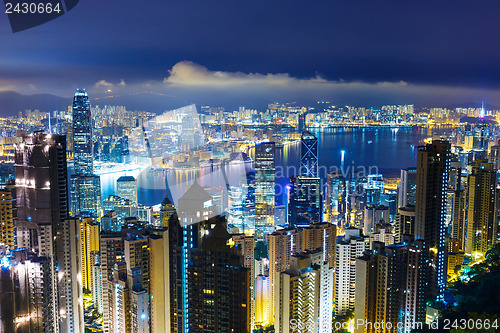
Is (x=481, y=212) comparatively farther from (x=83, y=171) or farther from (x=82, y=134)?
(x=83, y=171)

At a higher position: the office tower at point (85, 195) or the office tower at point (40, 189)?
the office tower at point (40, 189)

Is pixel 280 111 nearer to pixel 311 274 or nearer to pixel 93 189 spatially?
pixel 93 189

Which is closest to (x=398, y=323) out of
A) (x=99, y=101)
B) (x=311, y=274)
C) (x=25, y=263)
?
(x=311, y=274)

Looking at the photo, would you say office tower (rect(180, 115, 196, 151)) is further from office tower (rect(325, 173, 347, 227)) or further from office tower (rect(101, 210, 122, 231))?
office tower (rect(325, 173, 347, 227))

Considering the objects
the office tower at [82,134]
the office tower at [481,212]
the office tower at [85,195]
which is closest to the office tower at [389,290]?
the office tower at [481,212]

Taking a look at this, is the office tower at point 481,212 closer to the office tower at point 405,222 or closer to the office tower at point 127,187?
the office tower at point 405,222

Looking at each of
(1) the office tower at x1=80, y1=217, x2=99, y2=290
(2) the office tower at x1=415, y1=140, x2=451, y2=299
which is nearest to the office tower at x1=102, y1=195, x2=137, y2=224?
(1) the office tower at x1=80, y1=217, x2=99, y2=290
